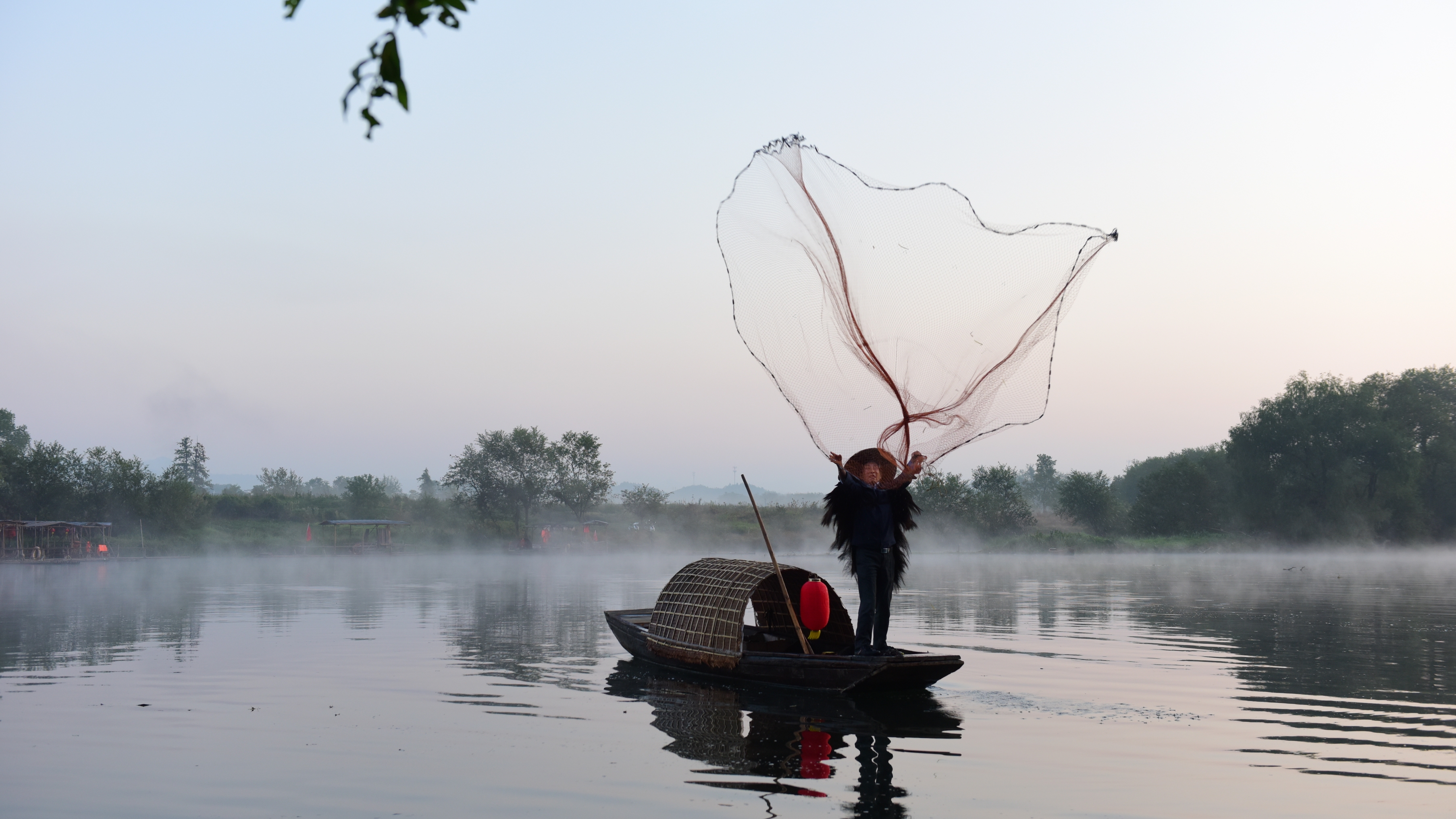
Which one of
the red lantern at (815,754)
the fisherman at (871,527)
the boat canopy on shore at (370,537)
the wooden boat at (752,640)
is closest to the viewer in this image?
the red lantern at (815,754)

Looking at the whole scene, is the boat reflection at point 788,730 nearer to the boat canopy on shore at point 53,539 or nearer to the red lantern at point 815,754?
the red lantern at point 815,754

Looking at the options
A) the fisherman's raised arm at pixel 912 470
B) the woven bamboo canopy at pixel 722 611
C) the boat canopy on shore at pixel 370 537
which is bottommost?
the boat canopy on shore at pixel 370 537

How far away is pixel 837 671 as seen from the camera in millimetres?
13734

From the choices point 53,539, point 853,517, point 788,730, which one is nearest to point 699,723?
point 788,730

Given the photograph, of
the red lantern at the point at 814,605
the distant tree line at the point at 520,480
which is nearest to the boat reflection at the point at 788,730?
the red lantern at the point at 814,605

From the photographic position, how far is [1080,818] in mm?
8359

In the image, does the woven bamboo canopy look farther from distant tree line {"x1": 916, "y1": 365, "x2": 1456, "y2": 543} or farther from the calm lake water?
distant tree line {"x1": 916, "y1": 365, "x2": 1456, "y2": 543}

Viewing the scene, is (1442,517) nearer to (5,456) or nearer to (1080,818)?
(1080,818)

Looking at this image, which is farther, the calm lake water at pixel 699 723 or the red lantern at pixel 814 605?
the red lantern at pixel 814 605

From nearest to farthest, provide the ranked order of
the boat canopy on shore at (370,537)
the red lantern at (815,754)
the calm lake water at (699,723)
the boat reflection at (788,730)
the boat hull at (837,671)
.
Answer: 1. the calm lake water at (699,723)
2. the boat reflection at (788,730)
3. the red lantern at (815,754)
4. the boat hull at (837,671)
5. the boat canopy on shore at (370,537)

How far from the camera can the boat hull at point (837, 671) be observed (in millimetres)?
13469

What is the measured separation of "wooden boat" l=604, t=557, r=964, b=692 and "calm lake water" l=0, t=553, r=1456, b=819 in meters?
0.34

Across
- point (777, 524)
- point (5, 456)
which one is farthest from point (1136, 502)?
point (5, 456)

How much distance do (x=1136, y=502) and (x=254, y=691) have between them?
288 ft
